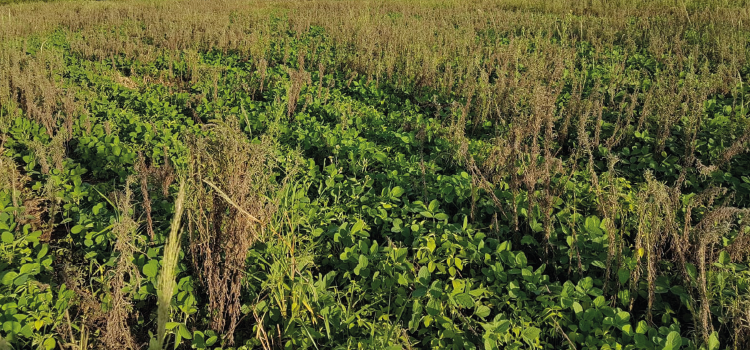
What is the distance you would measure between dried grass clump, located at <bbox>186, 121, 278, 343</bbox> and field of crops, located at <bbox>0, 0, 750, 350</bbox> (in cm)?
1

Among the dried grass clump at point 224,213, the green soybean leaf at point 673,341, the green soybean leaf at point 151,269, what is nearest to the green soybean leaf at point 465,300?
the green soybean leaf at point 673,341

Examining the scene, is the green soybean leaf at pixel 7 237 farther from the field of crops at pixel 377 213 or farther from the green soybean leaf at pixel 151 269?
the green soybean leaf at pixel 151 269

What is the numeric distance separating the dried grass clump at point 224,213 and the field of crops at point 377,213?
0.05 feet

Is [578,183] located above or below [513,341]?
above

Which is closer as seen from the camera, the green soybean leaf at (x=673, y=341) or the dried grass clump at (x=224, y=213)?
the green soybean leaf at (x=673, y=341)

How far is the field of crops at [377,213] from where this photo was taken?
2225 millimetres

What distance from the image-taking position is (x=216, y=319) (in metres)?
2.38

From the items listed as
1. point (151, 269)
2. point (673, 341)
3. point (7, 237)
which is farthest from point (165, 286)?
point (7, 237)

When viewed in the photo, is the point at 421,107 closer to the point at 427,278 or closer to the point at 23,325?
the point at 427,278

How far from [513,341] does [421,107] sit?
3.77m

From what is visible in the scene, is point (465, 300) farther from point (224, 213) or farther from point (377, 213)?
point (224, 213)

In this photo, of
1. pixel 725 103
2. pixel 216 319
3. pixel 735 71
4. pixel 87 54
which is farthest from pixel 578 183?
pixel 87 54

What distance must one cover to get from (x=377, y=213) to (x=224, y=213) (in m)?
1.12

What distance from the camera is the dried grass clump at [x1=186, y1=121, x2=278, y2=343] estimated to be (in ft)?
7.61
